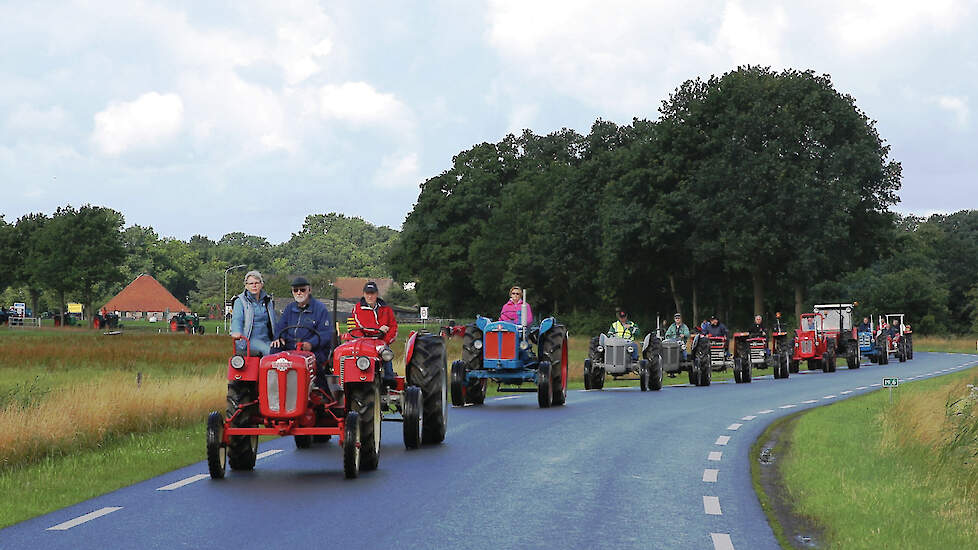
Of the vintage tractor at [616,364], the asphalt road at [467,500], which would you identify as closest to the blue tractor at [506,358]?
the asphalt road at [467,500]

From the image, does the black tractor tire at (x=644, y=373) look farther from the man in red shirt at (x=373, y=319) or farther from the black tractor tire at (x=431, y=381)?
the man in red shirt at (x=373, y=319)

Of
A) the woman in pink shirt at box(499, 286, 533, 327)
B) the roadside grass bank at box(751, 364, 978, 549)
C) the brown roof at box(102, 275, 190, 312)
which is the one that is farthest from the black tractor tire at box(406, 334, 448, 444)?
the brown roof at box(102, 275, 190, 312)

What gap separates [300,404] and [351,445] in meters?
0.64

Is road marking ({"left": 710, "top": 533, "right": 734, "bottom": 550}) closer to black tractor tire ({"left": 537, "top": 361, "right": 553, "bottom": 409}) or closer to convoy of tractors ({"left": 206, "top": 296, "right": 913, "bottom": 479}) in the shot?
convoy of tractors ({"left": 206, "top": 296, "right": 913, "bottom": 479})

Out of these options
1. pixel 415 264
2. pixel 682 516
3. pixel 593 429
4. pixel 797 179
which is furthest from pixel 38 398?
pixel 415 264

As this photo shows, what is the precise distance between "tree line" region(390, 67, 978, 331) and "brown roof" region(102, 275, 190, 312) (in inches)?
2499

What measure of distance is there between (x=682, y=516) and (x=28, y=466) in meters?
7.46

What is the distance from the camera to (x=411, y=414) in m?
14.2

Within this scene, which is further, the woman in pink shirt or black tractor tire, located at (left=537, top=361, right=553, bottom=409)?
the woman in pink shirt

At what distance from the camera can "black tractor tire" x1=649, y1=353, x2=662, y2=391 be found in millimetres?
27822

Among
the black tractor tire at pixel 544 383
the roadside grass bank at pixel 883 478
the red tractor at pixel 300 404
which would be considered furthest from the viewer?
the black tractor tire at pixel 544 383

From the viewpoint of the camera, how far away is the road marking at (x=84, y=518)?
9.10 m

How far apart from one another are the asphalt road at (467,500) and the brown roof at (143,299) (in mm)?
137083

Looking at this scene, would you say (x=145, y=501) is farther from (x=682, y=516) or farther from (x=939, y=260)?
(x=939, y=260)
